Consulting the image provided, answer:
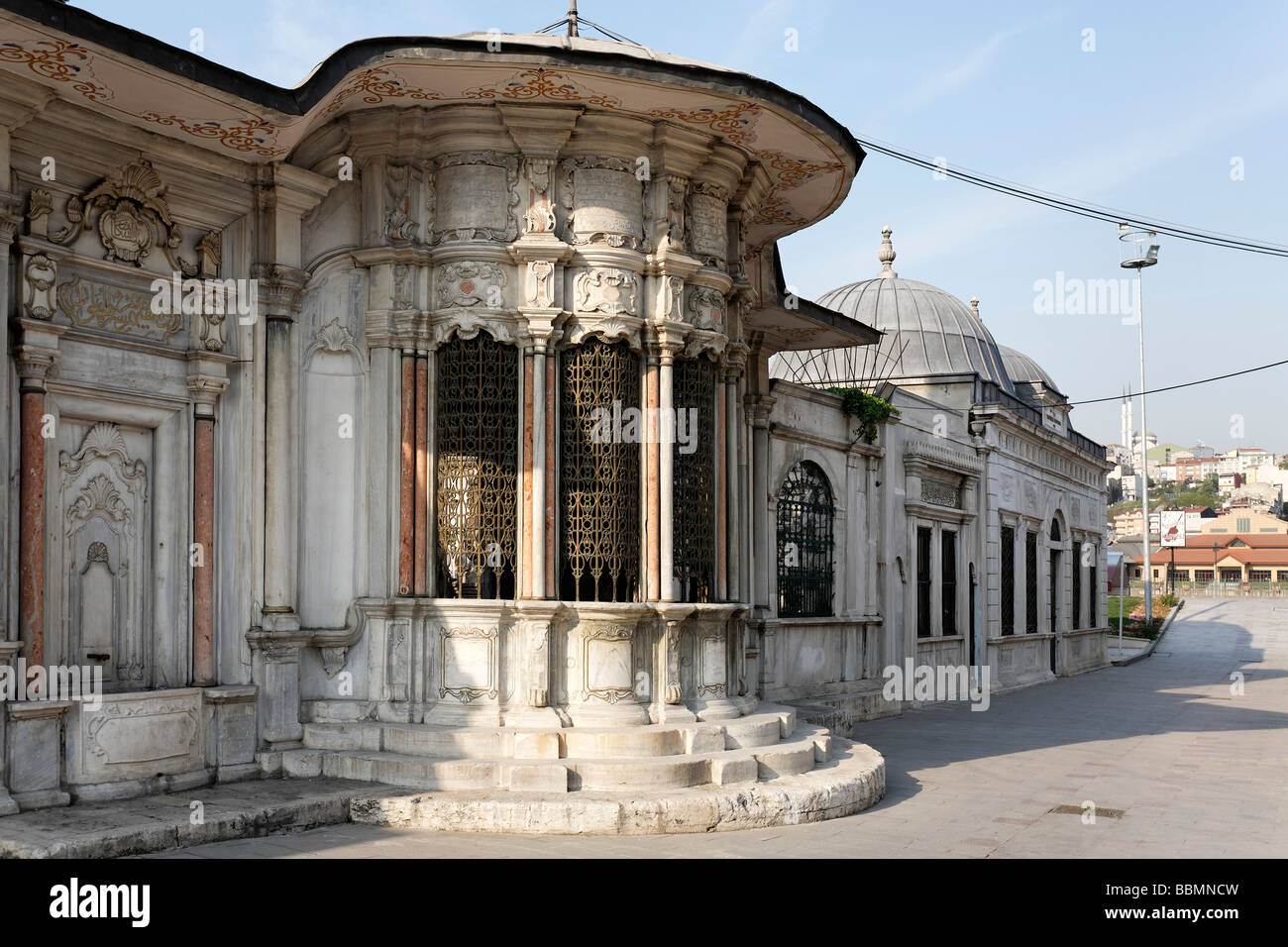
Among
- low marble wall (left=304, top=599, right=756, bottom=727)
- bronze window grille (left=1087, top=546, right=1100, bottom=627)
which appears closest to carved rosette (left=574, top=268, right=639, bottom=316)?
low marble wall (left=304, top=599, right=756, bottom=727)

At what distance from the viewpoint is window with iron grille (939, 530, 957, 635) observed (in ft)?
70.2

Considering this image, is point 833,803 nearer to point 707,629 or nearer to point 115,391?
point 707,629

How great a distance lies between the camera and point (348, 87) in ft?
32.3

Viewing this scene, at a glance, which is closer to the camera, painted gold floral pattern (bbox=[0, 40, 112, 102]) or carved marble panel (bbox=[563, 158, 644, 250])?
painted gold floral pattern (bbox=[0, 40, 112, 102])

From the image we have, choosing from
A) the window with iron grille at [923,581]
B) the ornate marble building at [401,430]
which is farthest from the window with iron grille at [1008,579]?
the ornate marble building at [401,430]

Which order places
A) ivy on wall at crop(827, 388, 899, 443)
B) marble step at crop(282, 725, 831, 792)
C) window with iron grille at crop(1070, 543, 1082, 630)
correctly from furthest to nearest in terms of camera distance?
window with iron grille at crop(1070, 543, 1082, 630) → ivy on wall at crop(827, 388, 899, 443) → marble step at crop(282, 725, 831, 792)

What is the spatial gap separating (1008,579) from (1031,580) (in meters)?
2.27

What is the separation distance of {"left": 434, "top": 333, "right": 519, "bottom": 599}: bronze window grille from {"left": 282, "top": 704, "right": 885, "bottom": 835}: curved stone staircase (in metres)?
1.40

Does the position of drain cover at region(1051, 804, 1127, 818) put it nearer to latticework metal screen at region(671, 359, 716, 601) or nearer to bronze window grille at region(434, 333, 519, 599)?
latticework metal screen at region(671, 359, 716, 601)

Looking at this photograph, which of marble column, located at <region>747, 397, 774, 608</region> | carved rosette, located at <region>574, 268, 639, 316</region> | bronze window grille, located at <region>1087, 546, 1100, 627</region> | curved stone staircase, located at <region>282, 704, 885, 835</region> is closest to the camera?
curved stone staircase, located at <region>282, 704, 885, 835</region>

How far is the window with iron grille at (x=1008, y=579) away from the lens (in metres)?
24.9
